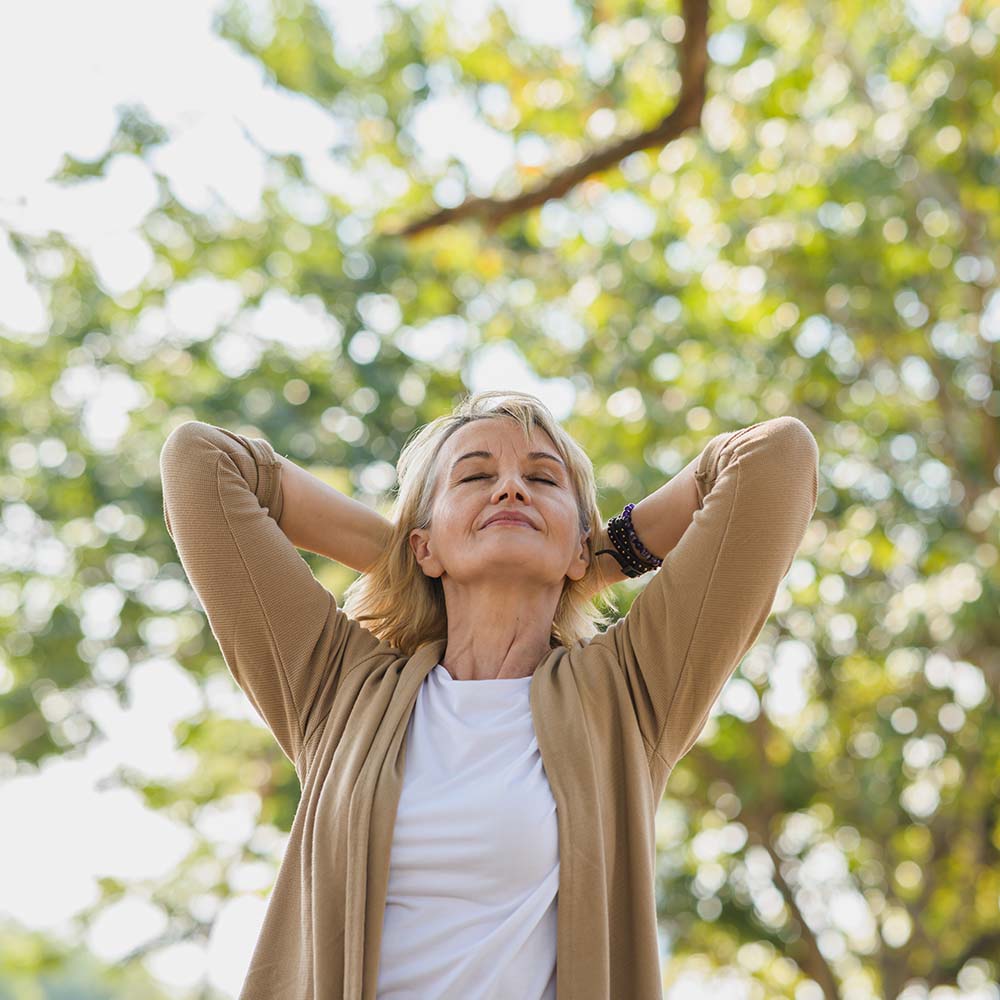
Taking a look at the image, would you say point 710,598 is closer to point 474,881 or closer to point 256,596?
point 474,881

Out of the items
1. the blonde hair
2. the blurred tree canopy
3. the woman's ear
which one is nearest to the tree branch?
the blurred tree canopy

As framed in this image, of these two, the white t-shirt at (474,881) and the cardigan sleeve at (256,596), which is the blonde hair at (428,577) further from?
the white t-shirt at (474,881)

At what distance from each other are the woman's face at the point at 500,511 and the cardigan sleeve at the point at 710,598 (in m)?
0.17

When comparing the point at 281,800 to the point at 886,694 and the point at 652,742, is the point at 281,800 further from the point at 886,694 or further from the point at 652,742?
the point at 652,742

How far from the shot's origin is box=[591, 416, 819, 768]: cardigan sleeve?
2045mm

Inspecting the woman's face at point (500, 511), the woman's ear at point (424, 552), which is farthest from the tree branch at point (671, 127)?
the woman's ear at point (424, 552)

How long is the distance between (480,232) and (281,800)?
3.07 meters

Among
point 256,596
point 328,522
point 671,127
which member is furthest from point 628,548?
point 671,127

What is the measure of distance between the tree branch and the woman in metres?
2.77

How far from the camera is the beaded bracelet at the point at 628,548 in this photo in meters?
2.33

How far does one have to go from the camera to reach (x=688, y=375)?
7328 millimetres

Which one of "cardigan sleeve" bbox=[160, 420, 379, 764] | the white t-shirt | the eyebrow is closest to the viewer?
the white t-shirt

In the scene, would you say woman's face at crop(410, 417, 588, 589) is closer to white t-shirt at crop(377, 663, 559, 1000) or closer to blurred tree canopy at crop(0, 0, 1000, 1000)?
white t-shirt at crop(377, 663, 559, 1000)

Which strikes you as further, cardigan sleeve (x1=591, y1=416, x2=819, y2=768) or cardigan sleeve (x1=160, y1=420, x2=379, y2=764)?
cardigan sleeve (x1=160, y1=420, x2=379, y2=764)
